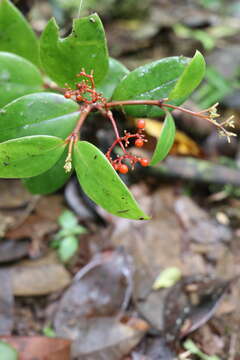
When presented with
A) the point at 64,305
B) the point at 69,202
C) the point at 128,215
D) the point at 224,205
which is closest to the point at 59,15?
the point at 69,202

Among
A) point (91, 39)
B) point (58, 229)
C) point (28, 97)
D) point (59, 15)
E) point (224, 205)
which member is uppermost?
point (91, 39)

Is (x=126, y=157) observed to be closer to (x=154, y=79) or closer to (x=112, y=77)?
(x=154, y=79)

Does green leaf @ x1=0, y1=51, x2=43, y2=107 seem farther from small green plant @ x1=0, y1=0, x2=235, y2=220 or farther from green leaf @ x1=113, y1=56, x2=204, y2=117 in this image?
green leaf @ x1=113, y1=56, x2=204, y2=117

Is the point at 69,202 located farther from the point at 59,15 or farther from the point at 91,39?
the point at 59,15

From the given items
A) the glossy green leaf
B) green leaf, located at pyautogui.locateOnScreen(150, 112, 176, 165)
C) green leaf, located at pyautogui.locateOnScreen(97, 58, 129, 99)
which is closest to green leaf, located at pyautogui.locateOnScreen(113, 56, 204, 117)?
green leaf, located at pyautogui.locateOnScreen(150, 112, 176, 165)

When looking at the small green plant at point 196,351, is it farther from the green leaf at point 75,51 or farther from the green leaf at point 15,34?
the green leaf at point 15,34

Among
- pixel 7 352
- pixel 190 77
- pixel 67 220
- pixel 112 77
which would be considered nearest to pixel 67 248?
pixel 67 220

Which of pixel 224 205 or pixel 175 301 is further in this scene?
pixel 224 205
